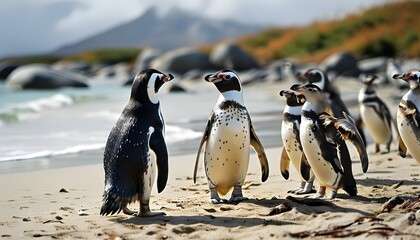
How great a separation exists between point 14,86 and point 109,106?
42.8 ft

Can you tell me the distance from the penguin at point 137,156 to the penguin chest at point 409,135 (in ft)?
5.76

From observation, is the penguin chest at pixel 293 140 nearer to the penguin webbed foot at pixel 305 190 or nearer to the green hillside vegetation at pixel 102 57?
the penguin webbed foot at pixel 305 190

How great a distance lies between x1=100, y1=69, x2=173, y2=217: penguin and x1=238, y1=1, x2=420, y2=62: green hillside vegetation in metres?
23.0

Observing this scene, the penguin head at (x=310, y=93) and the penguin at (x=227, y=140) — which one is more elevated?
the penguin head at (x=310, y=93)

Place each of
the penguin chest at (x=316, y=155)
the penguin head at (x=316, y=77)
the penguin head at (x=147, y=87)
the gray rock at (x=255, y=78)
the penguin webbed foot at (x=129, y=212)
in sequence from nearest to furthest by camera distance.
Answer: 1. the penguin webbed foot at (x=129, y=212)
2. the penguin head at (x=147, y=87)
3. the penguin chest at (x=316, y=155)
4. the penguin head at (x=316, y=77)
5. the gray rock at (x=255, y=78)

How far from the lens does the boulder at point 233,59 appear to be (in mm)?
32781

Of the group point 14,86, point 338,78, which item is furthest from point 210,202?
point 14,86

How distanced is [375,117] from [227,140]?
358 cm

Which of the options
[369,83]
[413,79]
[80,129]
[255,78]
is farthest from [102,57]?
[413,79]

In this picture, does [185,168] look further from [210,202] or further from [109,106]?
[109,106]

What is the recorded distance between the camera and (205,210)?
5.11 metres

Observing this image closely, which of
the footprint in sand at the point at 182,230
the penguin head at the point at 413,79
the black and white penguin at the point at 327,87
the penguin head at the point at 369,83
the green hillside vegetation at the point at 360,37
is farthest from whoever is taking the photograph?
the green hillside vegetation at the point at 360,37

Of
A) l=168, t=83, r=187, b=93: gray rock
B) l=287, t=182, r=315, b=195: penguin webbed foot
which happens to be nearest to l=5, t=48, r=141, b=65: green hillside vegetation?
l=168, t=83, r=187, b=93: gray rock

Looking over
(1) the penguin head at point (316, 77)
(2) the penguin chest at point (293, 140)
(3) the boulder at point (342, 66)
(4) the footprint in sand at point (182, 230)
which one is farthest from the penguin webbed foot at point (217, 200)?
(3) the boulder at point (342, 66)
